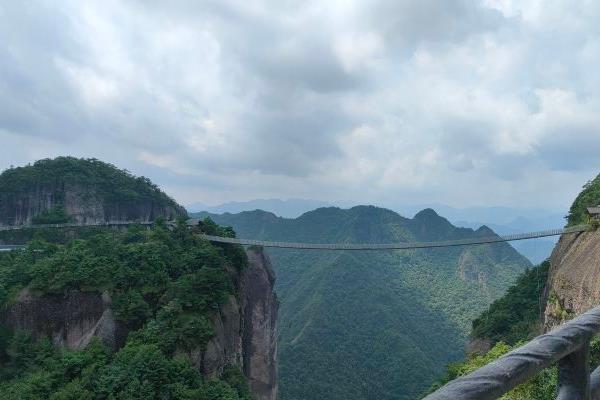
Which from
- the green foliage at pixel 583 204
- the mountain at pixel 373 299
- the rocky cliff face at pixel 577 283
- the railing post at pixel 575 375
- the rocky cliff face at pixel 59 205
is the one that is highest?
the rocky cliff face at pixel 59 205

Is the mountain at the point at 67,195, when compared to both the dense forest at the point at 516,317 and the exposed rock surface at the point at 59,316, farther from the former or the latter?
the dense forest at the point at 516,317

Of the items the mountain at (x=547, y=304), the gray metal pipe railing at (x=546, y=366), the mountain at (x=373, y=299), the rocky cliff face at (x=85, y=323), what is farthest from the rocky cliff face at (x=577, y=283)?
the mountain at (x=373, y=299)

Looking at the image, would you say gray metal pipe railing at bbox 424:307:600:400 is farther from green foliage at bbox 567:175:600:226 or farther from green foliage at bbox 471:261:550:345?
green foliage at bbox 471:261:550:345

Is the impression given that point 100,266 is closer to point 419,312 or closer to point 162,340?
point 162,340

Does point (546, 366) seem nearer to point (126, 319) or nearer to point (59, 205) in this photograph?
point (126, 319)

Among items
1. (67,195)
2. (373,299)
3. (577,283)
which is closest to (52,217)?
(67,195)

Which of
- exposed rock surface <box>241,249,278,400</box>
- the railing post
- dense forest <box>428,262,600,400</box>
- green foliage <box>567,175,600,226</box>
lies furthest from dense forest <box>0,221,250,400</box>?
green foliage <box>567,175,600,226</box>

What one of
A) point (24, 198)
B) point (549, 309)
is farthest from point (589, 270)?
point (24, 198)
